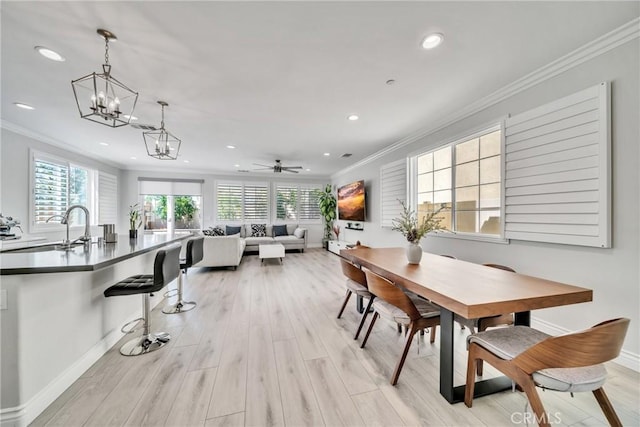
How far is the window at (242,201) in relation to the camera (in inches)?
306

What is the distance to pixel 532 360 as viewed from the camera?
113cm

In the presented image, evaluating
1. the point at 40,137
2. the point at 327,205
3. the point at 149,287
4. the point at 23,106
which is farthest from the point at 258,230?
the point at 149,287

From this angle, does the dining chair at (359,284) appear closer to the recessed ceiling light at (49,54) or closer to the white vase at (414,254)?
the white vase at (414,254)

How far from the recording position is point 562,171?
7.19 ft

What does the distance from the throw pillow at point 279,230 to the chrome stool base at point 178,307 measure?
4.66 meters

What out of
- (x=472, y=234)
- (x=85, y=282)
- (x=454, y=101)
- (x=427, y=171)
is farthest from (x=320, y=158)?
(x=85, y=282)

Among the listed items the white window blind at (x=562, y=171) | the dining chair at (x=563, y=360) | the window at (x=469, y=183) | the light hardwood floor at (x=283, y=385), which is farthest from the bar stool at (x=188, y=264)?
the white window blind at (x=562, y=171)

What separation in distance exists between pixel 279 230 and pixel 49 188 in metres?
5.21

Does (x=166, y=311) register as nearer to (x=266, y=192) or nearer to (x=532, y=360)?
(x=532, y=360)

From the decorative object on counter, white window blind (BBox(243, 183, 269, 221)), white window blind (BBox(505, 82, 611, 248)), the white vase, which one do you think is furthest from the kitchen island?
white window blind (BBox(243, 183, 269, 221))

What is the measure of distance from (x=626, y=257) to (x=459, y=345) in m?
1.46

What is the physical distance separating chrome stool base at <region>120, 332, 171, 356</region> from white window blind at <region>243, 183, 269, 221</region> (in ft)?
19.4

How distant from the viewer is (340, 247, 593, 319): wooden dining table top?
126 centimetres

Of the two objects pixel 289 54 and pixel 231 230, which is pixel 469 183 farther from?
pixel 231 230
